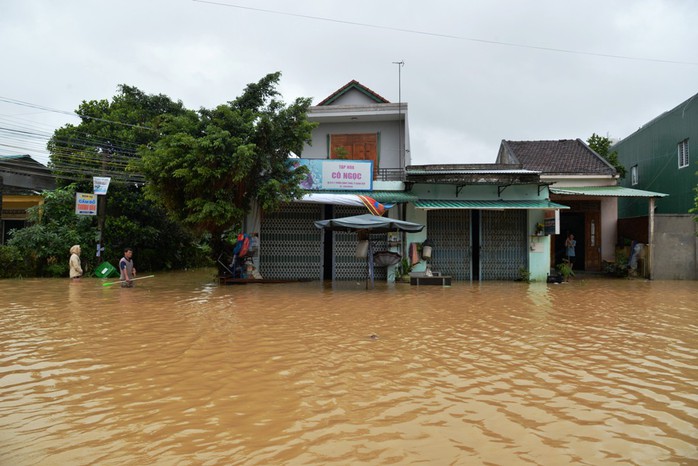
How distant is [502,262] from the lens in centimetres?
1541

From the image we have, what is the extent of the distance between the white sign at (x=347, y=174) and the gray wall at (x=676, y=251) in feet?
33.3

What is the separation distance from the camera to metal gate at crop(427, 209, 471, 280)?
1533 centimetres

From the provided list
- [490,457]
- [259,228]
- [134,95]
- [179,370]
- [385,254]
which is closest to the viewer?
[490,457]

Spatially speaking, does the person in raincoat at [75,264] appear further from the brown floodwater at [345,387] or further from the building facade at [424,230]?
the brown floodwater at [345,387]

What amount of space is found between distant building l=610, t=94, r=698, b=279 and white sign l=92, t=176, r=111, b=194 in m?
19.1

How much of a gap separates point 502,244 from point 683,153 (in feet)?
31.1

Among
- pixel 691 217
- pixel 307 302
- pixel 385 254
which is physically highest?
pixel 691 217

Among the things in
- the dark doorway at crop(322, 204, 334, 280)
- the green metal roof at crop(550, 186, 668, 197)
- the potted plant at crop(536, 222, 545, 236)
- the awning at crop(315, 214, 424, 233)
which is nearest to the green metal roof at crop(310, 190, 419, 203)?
the dark doorway at crop(322, 204, 334, 280)

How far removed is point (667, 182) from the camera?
1945 cm

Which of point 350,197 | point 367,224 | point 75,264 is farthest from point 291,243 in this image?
point 75,264

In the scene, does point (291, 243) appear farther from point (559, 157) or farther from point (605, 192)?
point (559, 157)

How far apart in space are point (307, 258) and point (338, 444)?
12.2 metres

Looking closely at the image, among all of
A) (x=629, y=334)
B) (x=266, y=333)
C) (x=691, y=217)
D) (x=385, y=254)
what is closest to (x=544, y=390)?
(x=629, y=334)

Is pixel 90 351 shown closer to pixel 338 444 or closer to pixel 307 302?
pixel 338 444
